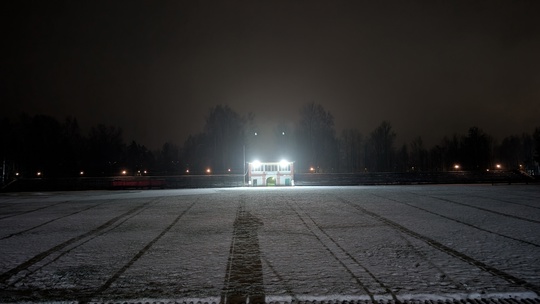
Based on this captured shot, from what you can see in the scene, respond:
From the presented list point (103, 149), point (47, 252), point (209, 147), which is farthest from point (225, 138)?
point (47, 252)

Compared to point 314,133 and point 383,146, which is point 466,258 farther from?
point 383,146

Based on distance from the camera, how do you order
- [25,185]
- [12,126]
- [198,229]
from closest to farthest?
[198,229] → [25,185] → [12,126]

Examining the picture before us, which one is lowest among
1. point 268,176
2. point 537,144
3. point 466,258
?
point 466,258

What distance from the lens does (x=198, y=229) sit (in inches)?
385

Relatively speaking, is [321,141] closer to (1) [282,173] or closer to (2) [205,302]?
(1) [282,173]

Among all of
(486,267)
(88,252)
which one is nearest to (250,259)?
(88,252)

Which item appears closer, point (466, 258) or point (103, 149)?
point (466, 258)

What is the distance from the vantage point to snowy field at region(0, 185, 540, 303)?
4.88 m

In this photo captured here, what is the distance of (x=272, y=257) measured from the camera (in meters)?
6.64

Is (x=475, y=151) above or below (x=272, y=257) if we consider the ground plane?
above

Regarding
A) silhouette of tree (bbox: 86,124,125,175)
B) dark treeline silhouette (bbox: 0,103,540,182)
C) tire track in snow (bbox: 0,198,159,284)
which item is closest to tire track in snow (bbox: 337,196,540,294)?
tire track in snow (bbox: 0,198,159,284)

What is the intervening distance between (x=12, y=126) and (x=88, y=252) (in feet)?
253

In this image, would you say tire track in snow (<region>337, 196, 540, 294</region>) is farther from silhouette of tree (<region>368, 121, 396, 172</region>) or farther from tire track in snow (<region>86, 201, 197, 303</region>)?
silhouette of tree (<region>368, 121, 396, 172</region>)

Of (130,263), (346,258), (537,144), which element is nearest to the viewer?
(130,263)
